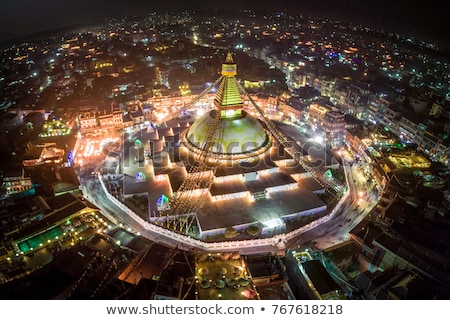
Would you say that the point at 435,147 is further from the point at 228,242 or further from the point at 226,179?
the point at 228,242

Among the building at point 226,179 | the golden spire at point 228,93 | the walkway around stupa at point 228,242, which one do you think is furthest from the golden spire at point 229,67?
the walkway around stupa at point 228,242

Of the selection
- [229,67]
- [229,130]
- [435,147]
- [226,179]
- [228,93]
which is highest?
[229,67]

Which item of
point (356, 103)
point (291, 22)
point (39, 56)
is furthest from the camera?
point (291, 22)

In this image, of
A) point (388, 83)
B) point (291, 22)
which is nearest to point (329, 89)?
point (388, 83)

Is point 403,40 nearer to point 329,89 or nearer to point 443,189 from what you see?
point 329,89

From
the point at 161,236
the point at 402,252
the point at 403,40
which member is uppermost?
the point at 403,40

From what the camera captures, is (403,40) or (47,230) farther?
(403,40)

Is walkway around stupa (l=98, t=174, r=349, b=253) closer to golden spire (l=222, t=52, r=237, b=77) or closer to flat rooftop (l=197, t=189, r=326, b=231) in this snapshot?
flat rooftop (l=197, t=189, r=326, b=231)

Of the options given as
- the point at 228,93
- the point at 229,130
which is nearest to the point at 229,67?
the point at 228,93

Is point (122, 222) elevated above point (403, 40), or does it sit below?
below

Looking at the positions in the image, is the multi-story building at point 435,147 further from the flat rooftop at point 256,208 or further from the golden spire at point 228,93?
the golden spire at point 228,93

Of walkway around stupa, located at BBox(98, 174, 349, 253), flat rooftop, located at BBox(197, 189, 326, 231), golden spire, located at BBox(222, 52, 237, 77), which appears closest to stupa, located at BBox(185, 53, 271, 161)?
golden spire, located at BBox(222, 52, 237, 77)
